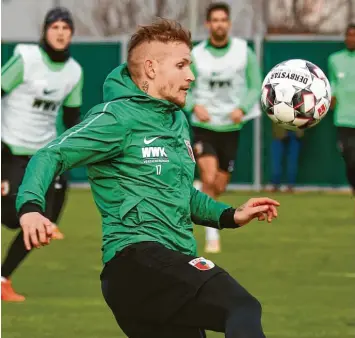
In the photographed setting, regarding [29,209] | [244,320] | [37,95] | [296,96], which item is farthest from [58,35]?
[244,320]

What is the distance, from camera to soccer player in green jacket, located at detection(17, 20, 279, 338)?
6035 mm

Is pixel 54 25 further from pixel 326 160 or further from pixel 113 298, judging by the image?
pixel 326 160

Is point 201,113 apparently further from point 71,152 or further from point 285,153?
point 285,153

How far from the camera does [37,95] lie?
1216 centimetres

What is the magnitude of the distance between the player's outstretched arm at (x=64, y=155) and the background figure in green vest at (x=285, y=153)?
55.8 ft

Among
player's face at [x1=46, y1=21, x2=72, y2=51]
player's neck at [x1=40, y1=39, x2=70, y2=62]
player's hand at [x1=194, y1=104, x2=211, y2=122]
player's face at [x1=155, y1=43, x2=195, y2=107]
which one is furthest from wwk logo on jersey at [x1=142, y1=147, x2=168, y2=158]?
player's hand at [x1=194, y1=104, x2=211, y2=122]

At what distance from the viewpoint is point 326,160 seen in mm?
23656

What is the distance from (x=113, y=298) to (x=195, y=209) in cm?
69

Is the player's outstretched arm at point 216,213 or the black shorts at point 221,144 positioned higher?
the player's outstretched arm at point 216,213

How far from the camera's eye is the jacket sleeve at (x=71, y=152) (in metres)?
5.96

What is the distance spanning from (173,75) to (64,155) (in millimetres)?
698

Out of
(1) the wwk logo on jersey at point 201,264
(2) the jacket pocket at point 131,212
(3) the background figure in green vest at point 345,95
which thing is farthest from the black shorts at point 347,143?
(1) the wwk logo on jersey at point 201,264

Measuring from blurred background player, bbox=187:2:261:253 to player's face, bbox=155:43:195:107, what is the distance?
757 centimetres

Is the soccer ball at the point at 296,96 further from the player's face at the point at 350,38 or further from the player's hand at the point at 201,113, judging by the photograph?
the player's face at the point at 350,38
